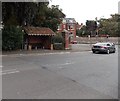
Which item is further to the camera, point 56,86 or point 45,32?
point 45,32

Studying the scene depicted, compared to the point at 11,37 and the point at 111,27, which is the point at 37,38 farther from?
the point at 111,27

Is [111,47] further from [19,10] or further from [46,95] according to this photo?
[46,95]

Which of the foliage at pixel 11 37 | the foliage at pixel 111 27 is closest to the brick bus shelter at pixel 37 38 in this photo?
the foliage at pixel 11 37

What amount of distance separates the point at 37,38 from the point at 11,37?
8284 millimetres

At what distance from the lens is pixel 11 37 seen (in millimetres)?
33062

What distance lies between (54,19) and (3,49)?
1657 centimetres

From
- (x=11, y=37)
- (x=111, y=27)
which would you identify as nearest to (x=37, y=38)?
(x=11, y=37)

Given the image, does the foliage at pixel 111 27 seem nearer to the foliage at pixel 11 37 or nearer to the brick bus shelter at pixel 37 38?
the brick bus shelter at pixel 37 38

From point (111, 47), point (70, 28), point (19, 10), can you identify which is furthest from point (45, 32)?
point (70, 28)

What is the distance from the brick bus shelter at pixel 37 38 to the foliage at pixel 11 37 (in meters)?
3.44

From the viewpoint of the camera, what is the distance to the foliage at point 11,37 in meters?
32.4

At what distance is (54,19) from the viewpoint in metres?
47.3

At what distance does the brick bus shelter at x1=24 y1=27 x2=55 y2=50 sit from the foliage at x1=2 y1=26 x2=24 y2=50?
11.3ft

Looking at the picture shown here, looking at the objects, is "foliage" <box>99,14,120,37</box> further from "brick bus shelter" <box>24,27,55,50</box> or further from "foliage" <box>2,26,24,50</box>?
"foliage" <box>2,26,24,50</box>
